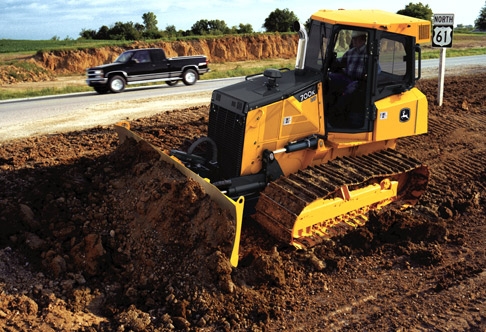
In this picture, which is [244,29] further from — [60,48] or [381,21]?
[381,21]

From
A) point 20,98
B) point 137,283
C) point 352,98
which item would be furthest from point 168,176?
point 20,98

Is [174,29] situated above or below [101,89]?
above

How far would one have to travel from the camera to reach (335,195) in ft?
24.5

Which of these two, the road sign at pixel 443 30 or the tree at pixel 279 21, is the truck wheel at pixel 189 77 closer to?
the road sign at pixel 443 30

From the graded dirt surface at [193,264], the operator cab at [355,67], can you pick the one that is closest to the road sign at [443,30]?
the graded dirt surface at [193,264]

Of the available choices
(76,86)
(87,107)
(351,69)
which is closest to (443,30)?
(351,69)

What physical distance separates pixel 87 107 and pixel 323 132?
10.9 m

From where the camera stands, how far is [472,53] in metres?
36.7

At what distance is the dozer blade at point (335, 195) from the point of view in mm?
6969

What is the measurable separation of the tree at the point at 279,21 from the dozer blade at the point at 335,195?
45922 millimetres

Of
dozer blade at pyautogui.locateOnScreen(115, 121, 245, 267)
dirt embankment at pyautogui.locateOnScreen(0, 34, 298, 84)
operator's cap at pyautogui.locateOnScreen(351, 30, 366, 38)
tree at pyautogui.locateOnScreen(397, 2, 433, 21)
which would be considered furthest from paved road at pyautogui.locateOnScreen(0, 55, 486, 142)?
tree at pyautogui.locateOnScreen(397, 2, 433, 21)

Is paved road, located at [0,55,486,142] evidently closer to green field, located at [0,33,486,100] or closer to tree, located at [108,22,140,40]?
green field, located at [0,33,486,100]

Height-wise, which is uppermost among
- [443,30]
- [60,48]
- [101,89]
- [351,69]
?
[60,48]

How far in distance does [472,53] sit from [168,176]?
3489 centimetres
